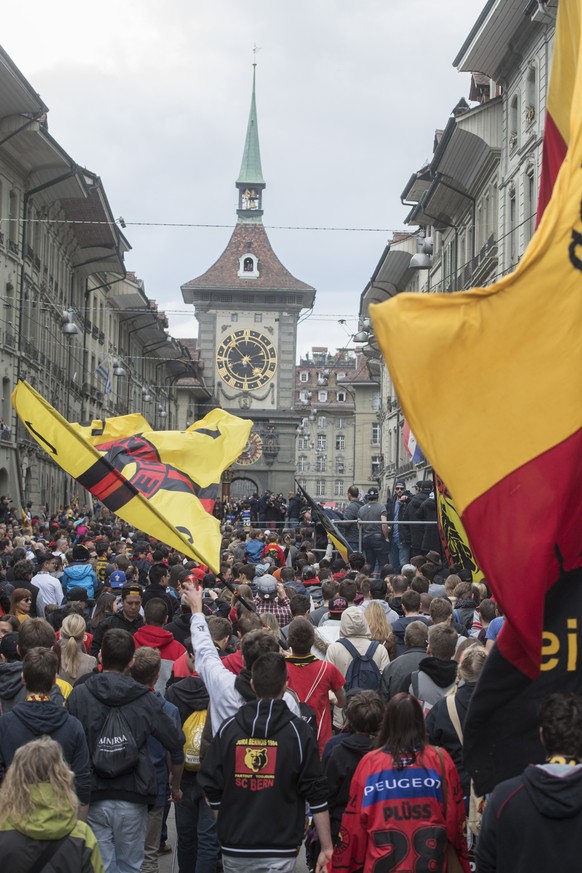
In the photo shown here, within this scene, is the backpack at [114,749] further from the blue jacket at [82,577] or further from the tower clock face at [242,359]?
the tower clock face at [242,359]

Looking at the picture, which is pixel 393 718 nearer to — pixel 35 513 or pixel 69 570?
pixel 69 570

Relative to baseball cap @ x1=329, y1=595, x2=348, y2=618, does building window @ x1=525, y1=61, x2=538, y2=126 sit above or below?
above

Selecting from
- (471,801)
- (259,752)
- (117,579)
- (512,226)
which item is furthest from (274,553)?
(259,752)

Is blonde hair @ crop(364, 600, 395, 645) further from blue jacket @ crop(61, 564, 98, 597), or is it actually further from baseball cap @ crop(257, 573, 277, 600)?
blue jacket @ crop(61, 564, 98, 597)

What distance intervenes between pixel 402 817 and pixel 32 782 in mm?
1621

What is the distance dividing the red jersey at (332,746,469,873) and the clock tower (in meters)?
82.3

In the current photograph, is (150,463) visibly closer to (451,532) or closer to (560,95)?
(451,532)

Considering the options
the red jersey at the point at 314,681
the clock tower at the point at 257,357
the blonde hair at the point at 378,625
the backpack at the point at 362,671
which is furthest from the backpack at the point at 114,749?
the clock tower at the point at 257,357

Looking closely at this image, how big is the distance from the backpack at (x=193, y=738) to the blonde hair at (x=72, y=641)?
987mm

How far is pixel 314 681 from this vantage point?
8031mm

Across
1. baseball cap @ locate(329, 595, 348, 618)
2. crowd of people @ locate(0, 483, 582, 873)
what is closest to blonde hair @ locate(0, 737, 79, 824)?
crowd of people @ locate(0, 483, 582, 873)

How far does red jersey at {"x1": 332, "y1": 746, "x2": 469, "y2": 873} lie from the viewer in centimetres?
574

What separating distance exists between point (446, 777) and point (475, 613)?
561cm

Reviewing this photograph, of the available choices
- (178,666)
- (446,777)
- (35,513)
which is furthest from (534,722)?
(35,513)
